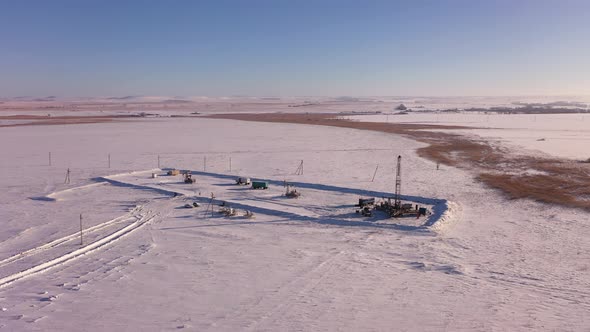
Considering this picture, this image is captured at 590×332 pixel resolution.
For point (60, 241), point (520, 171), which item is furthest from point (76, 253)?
point (520, 171)

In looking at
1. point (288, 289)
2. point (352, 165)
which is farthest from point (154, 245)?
point (352, 165)

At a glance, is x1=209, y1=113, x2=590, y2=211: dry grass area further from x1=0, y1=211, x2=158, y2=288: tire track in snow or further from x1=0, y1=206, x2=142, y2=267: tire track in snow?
x1=0, y1=206, x2=142, y2=267: tire track in snow

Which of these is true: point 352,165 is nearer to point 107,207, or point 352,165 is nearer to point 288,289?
point 107,207

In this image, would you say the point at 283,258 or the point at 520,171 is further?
the point at 520,171

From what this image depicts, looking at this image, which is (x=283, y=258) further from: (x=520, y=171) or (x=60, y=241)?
(x=520, y=171)

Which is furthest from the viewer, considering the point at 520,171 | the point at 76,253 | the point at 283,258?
the point at 520,171

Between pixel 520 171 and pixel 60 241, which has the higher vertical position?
pixel 520 171

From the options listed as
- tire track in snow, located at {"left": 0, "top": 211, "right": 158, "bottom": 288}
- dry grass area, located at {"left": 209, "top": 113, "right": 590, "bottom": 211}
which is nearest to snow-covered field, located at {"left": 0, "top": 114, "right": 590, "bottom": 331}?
tire track in snow, located at {"left": 0, "top": 211, "right": 158, "bottom": 288}

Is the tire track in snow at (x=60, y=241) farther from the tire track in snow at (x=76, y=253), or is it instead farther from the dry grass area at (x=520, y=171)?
the dry grass area at (x=520, y=171)

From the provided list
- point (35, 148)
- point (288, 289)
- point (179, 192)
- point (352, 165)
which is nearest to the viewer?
point (288, 289)
